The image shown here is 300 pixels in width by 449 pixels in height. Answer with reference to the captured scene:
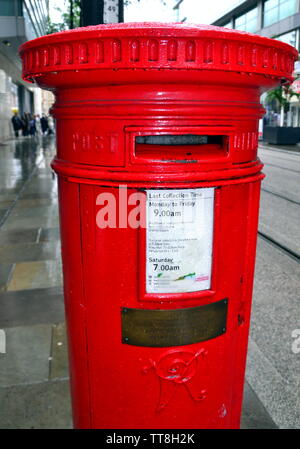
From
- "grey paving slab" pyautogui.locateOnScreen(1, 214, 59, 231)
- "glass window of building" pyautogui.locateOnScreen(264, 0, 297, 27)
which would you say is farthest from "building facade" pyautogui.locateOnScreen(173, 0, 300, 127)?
"grey paving slab" pyautogui.locateOnScreen(1, 214, 59, 231)

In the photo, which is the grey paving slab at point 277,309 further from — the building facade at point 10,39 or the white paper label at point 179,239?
the building facade at point 10,39

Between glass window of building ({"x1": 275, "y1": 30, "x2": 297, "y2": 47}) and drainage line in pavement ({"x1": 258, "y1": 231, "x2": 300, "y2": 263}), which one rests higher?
glass window of building ({"x1": 275, "y1": 30, "x2": 297, "y2": 47})

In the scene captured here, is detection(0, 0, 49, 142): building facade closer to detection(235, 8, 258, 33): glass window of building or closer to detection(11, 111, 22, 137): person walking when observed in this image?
detection(11, 111, 22, 137): person walking

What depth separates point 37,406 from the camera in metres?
2.58

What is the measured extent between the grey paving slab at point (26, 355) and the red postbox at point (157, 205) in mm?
1333

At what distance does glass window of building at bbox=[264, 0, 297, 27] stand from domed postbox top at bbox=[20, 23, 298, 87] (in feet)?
110

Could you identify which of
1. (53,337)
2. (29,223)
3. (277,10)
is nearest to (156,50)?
(53,337)

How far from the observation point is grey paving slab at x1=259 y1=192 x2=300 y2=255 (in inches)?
230

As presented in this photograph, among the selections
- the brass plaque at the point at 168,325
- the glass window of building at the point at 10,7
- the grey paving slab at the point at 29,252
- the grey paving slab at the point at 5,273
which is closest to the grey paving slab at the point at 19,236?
the grey paving slab at the point at 29,252

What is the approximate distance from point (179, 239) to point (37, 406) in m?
1.78

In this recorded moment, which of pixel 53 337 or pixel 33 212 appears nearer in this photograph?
pixel 53 337

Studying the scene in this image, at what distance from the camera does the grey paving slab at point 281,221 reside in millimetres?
5839

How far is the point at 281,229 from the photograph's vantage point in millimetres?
6336

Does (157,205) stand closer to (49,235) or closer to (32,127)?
(49,235)
